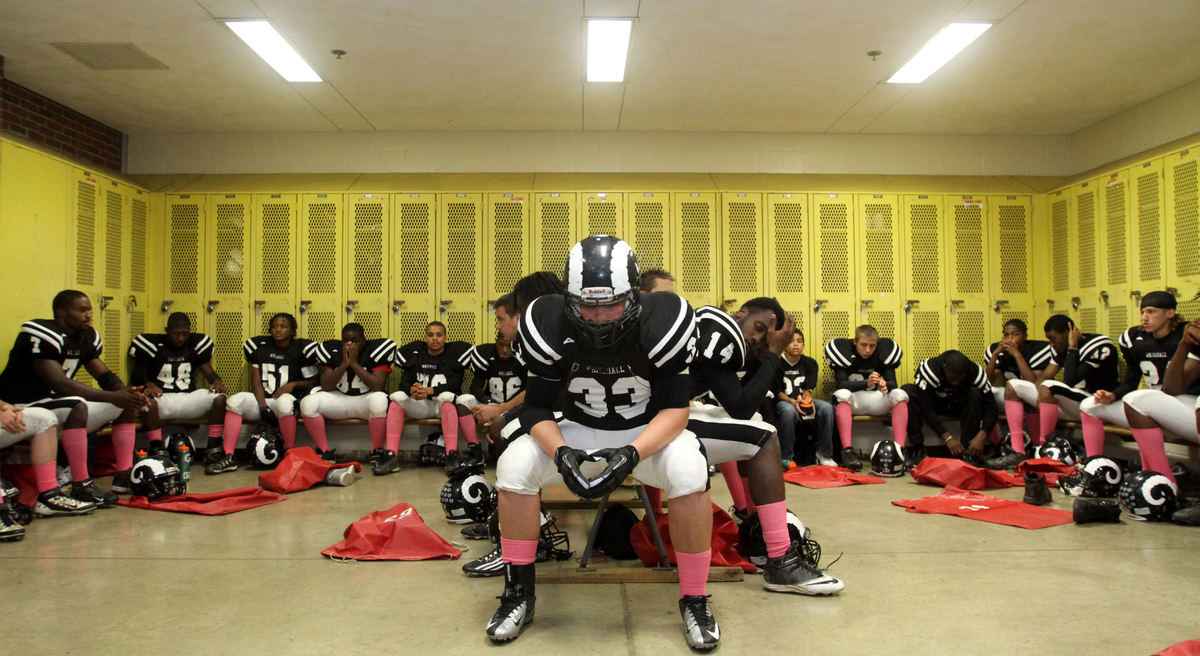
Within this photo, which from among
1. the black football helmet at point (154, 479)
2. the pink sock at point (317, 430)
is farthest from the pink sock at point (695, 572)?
the pink sock at point (317, 430)

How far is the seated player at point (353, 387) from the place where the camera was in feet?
20.3

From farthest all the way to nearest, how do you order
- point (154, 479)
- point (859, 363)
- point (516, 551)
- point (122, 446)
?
point (859, 363), point (122, 446), point (154, 479), point (516, 551)

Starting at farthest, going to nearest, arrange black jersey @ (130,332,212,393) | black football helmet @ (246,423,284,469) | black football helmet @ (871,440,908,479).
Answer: black jersey @ (130,332,212,393), black football helmet @ (246,423,284,469), black football helmet @ (871,440,908,479)

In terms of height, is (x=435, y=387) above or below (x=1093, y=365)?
below

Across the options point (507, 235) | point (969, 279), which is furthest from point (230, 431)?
point (969, 279)

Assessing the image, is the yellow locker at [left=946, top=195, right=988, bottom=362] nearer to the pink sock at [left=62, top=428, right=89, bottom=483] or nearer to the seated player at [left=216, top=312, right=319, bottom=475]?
the seated player at [left=216, top=312, right=319, bottom=475]

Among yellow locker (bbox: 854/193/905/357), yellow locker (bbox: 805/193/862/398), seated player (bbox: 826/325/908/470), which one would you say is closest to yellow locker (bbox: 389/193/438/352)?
yellow locker (bbox: 805/193/862/398)

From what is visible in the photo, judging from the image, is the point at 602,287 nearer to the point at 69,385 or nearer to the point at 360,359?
the point at 69,385

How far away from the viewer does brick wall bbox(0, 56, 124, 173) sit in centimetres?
602

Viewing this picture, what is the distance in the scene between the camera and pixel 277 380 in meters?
6.52

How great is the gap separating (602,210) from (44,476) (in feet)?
15.5

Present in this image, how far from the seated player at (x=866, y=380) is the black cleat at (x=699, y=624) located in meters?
4.06

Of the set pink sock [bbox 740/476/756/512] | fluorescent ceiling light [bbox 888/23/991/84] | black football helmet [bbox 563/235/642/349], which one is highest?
fluorescent ceiling light [bbox 888/23/991/84]

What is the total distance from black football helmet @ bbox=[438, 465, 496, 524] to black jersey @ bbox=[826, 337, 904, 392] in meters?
3.88
